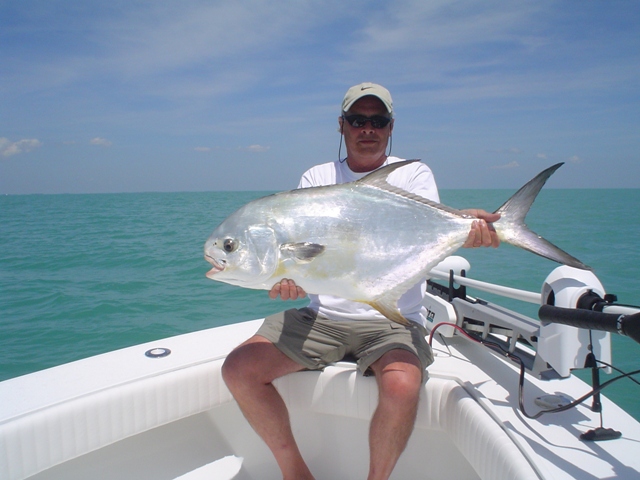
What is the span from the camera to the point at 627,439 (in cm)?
180

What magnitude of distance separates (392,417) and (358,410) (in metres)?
0.36

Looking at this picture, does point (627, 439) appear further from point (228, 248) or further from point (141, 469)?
point (141, 469)

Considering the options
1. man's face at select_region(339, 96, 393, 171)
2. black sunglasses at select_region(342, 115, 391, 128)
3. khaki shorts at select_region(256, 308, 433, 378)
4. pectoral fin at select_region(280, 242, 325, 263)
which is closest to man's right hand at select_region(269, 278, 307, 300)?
pectoral fin at select_region(280, 242, 325, 263)

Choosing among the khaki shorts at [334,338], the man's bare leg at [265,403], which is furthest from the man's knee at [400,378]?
the man's bare leg at [265,403]

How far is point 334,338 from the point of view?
243cm

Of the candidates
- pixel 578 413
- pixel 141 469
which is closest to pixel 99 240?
pixel 141 469

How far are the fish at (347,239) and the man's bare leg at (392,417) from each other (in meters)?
0.34

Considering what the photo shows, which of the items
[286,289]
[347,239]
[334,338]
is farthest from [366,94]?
[334,338]

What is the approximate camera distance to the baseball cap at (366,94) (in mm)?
2588

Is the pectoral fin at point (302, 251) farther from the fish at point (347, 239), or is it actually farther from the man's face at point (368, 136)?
the man's face at point (368, 136)

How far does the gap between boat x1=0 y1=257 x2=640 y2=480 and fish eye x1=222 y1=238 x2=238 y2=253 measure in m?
0.84

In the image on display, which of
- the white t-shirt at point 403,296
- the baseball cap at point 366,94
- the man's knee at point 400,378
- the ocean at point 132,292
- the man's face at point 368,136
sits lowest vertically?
the ocean at point 132,292

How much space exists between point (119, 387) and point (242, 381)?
581mm

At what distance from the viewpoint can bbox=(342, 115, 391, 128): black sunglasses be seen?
263 cm
